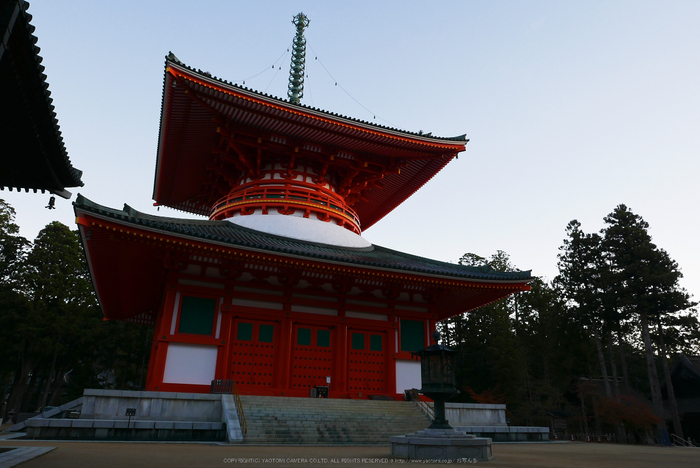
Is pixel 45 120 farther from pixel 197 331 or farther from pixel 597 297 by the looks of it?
pixel 597 297

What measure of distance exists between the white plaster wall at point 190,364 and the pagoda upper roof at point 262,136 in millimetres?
8554

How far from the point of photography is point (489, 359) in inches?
1644

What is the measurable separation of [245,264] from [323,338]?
4.16 metres

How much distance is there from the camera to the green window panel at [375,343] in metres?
17.5

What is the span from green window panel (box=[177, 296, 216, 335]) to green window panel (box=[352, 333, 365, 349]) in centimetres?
542

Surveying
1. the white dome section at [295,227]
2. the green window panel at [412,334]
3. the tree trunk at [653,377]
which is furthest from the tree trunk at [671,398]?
the white dome section at [295,227]

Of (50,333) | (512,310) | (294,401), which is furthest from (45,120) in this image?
(512,310)

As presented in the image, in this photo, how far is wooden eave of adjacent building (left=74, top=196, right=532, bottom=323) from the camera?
1310 cm

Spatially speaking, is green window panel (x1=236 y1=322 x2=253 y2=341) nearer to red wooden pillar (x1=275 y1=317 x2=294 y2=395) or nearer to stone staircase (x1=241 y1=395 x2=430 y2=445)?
red wooden pillar (x1=275 y1=317 x2=294 y2=395)

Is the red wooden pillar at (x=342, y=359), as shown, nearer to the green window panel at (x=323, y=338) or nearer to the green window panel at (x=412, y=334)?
the green window panel at (x=323, y=338)

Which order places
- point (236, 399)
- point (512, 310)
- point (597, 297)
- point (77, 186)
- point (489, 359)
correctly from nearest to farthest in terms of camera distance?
point (77, 186) → point (236, 399) → point (597, 297) → point (489, 359) → point (512, 310)

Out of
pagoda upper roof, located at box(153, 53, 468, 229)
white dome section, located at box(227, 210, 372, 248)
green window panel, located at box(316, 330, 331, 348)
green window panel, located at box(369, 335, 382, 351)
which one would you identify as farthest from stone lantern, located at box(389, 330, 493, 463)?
pagoda upper roof, located at box(153, 53, 468, 229)

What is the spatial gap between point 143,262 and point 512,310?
3972cm

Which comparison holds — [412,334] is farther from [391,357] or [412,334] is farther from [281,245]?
[281,245]
